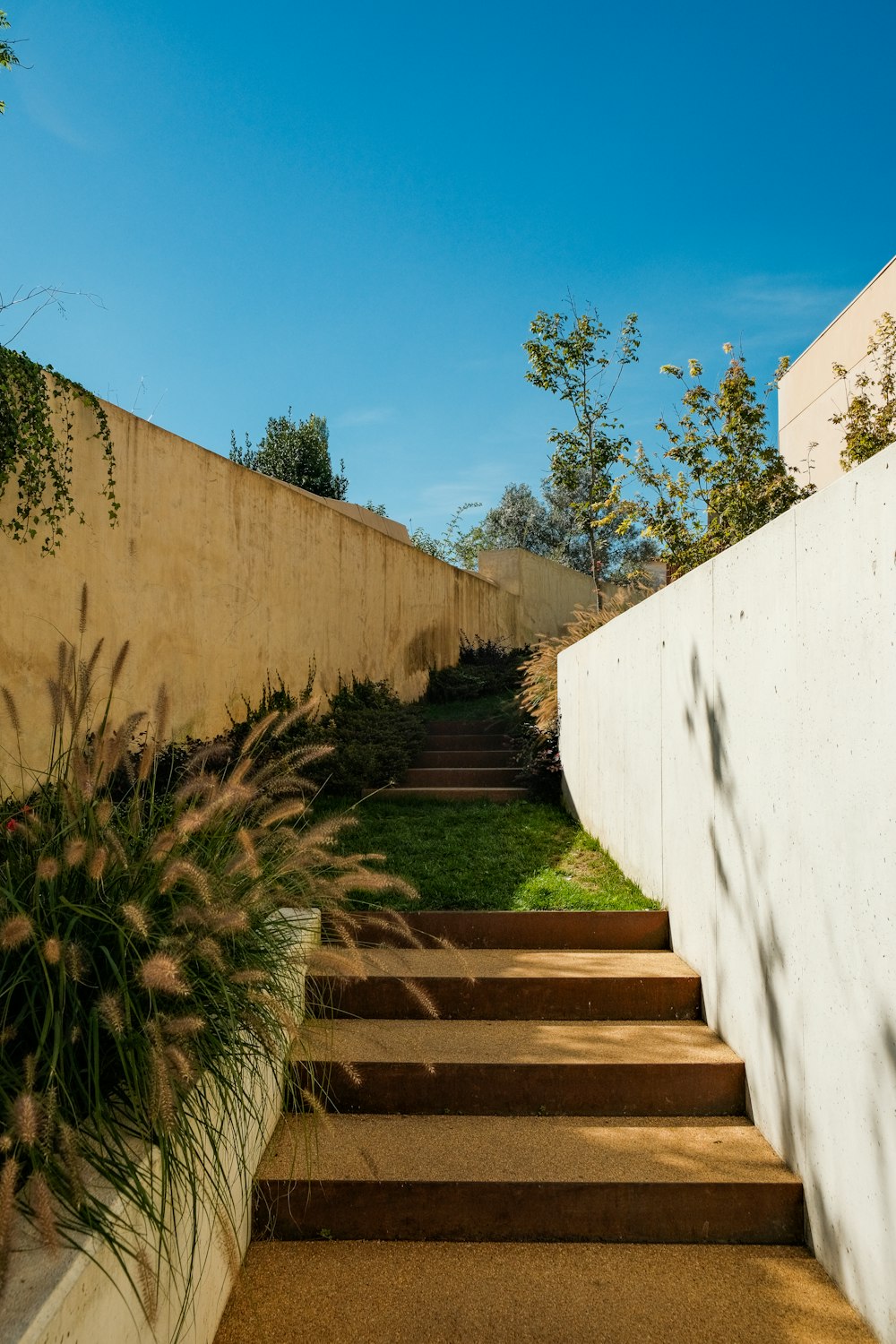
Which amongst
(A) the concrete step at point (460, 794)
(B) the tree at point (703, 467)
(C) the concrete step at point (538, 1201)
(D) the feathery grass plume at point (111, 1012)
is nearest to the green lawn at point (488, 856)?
(A) the concrete step at point (460, 794)

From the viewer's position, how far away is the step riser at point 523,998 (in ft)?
12.0

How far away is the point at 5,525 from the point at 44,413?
76 centimetres

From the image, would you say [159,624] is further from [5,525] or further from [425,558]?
[425,558]

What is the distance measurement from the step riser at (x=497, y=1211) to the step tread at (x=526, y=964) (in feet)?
3.49

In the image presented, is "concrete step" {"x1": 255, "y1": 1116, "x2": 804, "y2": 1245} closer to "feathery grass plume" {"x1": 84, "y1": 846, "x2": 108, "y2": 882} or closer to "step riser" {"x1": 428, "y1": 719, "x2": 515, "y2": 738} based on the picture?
"feathery grass plume" {"x1": 84, "y1": 846, "x2": 108, "y2": 882}

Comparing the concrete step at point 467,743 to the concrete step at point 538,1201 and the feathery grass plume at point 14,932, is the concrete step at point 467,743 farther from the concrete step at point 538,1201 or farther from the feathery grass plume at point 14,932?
the feathery grass plume at point 14,932

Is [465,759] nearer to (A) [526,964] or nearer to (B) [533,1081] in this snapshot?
(A) [526,964]

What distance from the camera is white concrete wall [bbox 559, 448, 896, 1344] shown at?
1976 millimetres

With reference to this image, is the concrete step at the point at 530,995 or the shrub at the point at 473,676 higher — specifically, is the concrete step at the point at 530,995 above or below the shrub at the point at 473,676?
below

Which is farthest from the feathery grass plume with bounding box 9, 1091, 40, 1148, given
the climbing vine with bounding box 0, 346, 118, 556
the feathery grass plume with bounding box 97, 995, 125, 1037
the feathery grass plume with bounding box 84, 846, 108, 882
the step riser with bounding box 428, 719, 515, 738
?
the step riser with bounding box 428, 719, 515, 738

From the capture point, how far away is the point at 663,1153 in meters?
2.75

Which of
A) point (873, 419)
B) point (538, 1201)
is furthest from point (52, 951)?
point (873, 419)

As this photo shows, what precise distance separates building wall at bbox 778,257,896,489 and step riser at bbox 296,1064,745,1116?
8.99m

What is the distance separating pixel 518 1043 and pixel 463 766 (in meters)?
5.41
